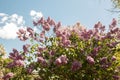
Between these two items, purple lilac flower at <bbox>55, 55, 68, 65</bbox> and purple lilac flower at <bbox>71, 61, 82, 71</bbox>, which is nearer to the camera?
purple lilac flower at <bbox>55, 55, 68, 65</bbox>

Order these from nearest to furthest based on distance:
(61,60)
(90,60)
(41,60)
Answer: (61,60)
(90,60)
(41,60)

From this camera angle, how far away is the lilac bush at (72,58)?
841cm

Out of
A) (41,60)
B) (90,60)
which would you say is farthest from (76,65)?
(41,60)

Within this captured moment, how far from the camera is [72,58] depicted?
857 cm

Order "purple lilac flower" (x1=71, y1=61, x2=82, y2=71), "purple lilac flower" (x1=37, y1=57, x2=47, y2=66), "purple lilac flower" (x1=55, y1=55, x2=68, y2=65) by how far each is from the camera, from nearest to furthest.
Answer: "purple lilac flower" (x1=55, y1=55, x2=68, y2=65)
"purple lilac flower" (x1=71, y1=61, x2=82, y2=71)
"purple lilac flower" (x1=37, y1=57, x2=47, y2=66)

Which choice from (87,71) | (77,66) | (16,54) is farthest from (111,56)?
(16,54)

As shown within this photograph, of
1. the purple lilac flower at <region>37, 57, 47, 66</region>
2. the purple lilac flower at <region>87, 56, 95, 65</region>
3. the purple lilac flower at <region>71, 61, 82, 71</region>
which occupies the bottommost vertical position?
Result: the purple lilac flower at <region>71, 61, 82, 71</region>

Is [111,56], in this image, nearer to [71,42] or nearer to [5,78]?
[71,42]

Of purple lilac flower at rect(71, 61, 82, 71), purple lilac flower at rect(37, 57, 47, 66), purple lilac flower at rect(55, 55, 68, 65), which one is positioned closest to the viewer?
purple lilac flower at rect(55, 55, 68, 65)

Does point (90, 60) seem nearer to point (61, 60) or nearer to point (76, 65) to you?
point (76, 65)

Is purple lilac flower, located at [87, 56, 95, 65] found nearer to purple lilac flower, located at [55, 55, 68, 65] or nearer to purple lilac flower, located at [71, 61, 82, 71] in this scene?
purple lilac flower, located at [71, 61, 82, 71]

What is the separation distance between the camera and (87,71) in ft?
28.3

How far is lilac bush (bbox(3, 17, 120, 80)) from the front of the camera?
27.6 ft

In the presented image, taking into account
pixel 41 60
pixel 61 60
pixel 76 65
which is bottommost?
pixel 76 65
